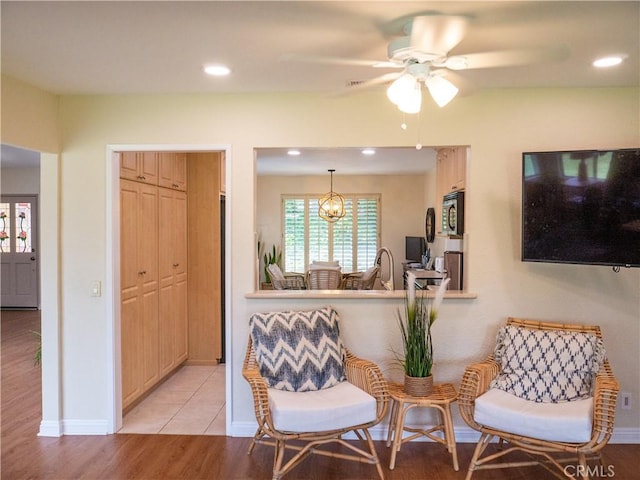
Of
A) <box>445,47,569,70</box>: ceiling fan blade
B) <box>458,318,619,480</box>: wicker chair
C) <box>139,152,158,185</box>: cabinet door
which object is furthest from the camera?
<box>139,152,158,185</box>: cabinet door

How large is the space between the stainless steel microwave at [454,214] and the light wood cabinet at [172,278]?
8.62ft

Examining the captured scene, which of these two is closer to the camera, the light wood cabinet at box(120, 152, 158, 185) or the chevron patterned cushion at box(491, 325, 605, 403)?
the chevron patterned cushion at box(491, 325, 605, 403)

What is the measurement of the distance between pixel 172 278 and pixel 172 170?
1.00m

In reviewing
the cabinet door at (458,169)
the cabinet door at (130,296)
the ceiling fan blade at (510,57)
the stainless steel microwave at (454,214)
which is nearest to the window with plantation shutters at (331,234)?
the stainless steel microwave at (454,214)

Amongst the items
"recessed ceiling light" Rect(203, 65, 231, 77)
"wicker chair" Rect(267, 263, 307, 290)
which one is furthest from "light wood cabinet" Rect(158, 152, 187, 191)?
"recessed ceiling light" Rect(203, 65, 231, 77)

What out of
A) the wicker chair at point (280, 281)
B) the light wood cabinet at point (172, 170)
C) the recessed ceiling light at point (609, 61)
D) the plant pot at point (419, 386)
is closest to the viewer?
the recessed ceiling light at point (609, 61)

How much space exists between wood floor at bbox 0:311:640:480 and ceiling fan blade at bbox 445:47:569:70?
222cm

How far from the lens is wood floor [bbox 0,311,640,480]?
A: 2723 millimetres

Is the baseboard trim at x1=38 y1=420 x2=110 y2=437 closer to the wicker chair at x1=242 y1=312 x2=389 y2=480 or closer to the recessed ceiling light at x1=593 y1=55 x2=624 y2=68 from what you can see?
the wicker chair at x1=242 y1=312 x2=389 y2=480

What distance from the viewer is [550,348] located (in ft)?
9.19

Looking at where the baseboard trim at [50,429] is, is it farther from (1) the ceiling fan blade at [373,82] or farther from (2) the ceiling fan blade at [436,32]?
(2) the ceiling fan blade at [436,32]

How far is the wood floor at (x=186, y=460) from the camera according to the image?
8.93 ft

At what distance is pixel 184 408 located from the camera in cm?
370

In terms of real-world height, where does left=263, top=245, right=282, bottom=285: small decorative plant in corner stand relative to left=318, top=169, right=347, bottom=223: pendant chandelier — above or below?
below
